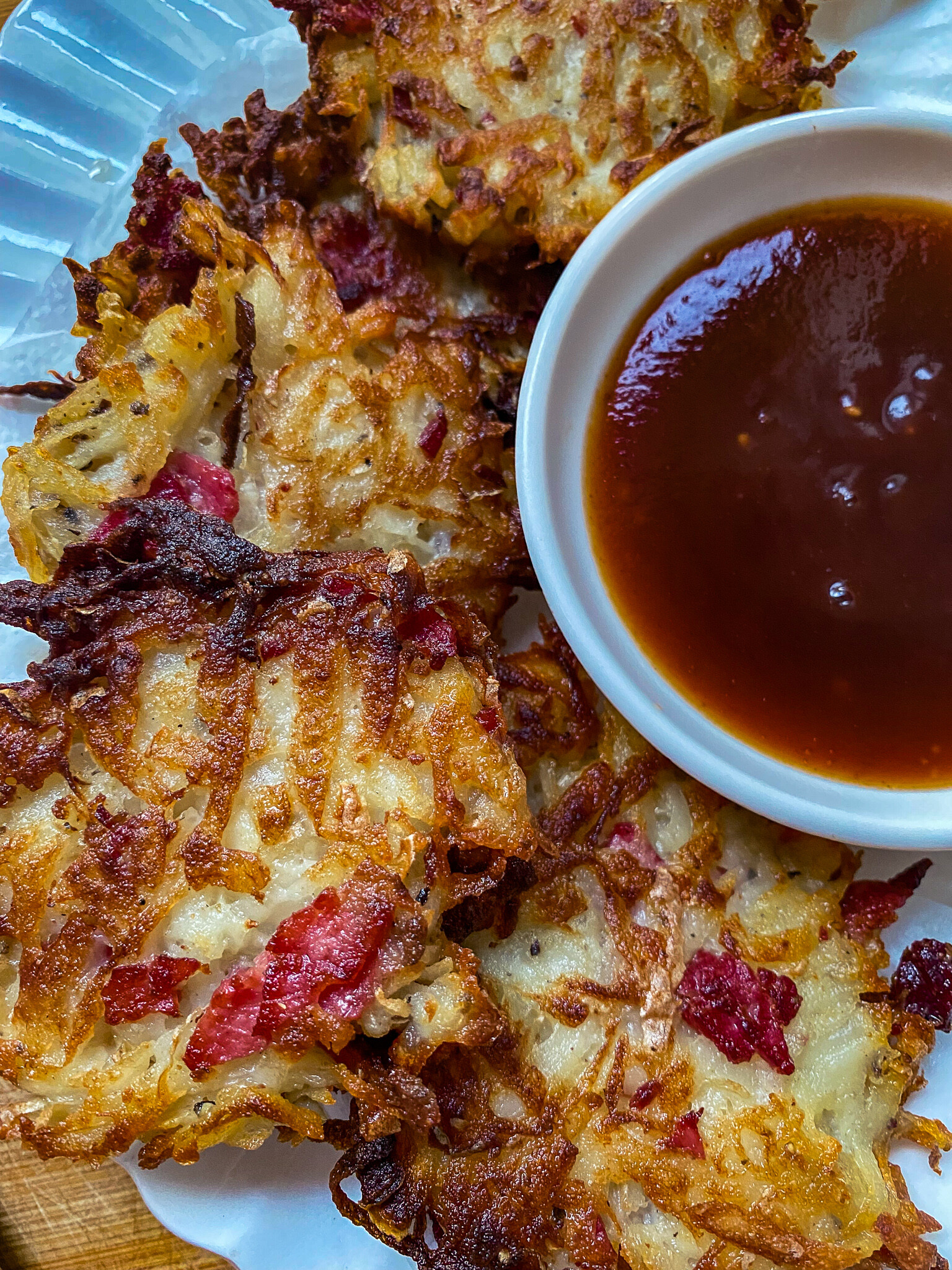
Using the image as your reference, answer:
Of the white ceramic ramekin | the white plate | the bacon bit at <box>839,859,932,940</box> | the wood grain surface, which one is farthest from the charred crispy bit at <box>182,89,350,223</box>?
the wood grain surface

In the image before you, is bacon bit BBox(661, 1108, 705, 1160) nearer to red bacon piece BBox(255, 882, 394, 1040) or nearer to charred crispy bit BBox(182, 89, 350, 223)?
red bacon piece BBox(255, 882, 394, 1040)

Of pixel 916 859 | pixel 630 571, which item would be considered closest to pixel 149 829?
pixel 630 571

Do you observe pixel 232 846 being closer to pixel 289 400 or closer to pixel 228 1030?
pixel 228 1030

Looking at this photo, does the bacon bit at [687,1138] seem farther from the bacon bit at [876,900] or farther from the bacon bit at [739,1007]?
the bacon bit at [876,900]

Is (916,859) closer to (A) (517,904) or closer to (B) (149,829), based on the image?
(A) (517,904)

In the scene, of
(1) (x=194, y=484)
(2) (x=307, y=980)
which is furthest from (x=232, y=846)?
(1) (x=194, y=484)
